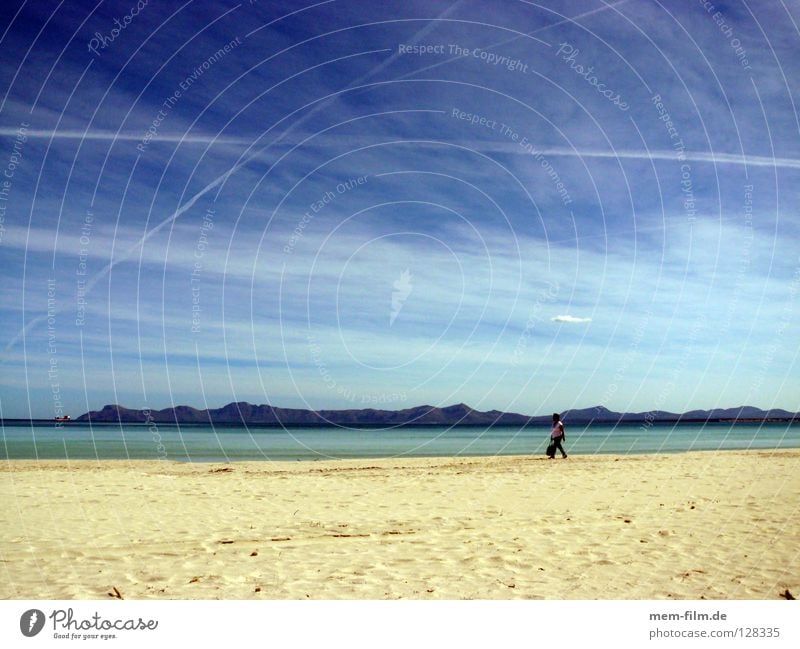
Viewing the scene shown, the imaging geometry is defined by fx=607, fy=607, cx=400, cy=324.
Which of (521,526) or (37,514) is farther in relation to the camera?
(37,514)

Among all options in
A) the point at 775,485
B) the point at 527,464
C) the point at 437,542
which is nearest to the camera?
the point at 437,542

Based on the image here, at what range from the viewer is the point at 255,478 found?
25500mm

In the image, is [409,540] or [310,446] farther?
[310,446]

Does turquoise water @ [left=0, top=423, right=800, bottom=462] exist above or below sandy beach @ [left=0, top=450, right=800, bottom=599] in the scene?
below

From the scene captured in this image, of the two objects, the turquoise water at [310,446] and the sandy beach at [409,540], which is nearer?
the sandy beach at [409,540]

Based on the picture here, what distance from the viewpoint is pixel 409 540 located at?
1214 centimetres

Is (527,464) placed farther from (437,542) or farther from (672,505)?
(437,542)

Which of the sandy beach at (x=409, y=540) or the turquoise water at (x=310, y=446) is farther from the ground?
the sandy beach at (x=409, y=540)

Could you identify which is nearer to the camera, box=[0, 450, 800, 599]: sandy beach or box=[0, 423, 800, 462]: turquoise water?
box=[0, 450, 800, 599]: sandy beach

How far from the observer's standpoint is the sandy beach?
29.9ft

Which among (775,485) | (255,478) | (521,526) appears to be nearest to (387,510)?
(521,526)

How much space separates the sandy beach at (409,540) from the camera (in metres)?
9.11

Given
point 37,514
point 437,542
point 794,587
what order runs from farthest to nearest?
point 37,514 < point 437,542 < point 794,587
